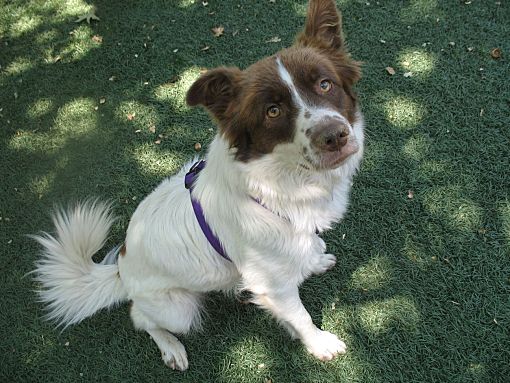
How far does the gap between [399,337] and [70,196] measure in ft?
9.85

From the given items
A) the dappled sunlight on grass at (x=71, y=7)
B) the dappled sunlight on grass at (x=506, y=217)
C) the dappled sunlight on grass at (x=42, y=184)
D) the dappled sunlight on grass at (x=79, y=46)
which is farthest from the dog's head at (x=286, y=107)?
the dappled sunlight on grass at (x=71, y=7)

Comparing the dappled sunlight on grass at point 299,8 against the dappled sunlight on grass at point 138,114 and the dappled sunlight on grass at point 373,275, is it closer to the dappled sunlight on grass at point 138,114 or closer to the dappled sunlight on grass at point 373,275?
the dappled sunlight on grass at point 138,114

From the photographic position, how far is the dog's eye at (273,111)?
226 centimetres

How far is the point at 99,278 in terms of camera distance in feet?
10.5

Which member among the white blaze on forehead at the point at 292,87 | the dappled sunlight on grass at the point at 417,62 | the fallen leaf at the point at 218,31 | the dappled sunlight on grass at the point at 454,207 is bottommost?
the dappled sunlight on grass at the point at 454,207

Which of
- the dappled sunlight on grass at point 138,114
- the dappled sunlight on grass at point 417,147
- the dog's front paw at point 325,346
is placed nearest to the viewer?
the dog's front paw at point 325,346

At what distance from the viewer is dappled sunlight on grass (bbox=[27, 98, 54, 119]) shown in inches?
189

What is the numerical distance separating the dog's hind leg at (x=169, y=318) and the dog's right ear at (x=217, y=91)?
1.26 m

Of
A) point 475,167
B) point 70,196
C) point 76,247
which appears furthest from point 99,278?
point 475,167

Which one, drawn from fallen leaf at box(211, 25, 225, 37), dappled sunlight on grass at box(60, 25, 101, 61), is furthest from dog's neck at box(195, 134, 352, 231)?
dappled sunlight on grass at box(60, 25, 101, 61)

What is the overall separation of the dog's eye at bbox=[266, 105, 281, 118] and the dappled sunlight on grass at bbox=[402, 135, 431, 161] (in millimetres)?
1975

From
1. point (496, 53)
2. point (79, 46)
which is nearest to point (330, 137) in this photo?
point (496, 53)

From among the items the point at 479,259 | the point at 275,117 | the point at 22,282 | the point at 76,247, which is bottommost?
the point at 479,259

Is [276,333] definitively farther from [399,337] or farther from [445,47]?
[445,47]
